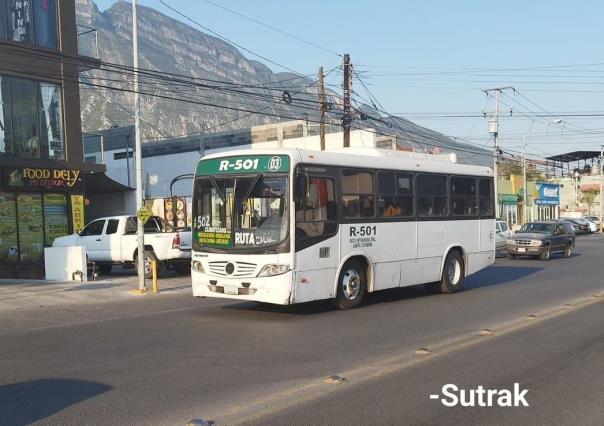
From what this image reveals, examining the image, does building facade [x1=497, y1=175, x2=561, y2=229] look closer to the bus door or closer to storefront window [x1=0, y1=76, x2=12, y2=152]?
storefront window [x1=0, y1=76, x2=12, y2=152]

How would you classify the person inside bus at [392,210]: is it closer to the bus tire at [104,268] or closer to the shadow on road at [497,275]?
the shadow on road at [497,275]

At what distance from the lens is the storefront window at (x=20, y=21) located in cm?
2317

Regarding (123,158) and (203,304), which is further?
(123,158)

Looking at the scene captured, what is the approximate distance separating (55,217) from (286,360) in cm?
1836

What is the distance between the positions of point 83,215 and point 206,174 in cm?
1428

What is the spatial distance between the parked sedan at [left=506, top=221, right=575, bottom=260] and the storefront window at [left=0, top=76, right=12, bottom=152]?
2030cm

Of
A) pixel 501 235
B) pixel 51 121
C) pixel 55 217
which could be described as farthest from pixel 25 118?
pixel 501 235

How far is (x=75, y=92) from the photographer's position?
25.0 meters

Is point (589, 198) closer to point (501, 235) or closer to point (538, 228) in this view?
point (501, 235)

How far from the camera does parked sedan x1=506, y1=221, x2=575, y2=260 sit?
28.1m

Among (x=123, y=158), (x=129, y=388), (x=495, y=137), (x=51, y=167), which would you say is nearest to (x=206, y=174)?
(x=129, y=388)

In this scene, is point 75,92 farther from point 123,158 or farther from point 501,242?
point 123,158

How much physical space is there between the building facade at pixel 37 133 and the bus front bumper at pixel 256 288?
13.5 metres

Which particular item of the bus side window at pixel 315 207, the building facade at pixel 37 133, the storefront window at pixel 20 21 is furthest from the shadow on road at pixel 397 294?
the storefront window at pixel 20 21
